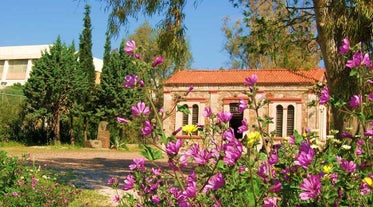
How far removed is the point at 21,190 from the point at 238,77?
83.5 feet

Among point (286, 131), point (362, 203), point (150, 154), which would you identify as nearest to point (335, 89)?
point (362, 203)

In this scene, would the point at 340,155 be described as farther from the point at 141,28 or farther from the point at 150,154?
the point at 141,28

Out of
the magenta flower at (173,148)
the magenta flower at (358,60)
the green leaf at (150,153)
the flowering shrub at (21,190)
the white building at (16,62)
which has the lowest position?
the flowering shrub at (21,190)

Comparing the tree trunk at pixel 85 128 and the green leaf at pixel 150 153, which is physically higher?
the tree trunk at pixel 85 128

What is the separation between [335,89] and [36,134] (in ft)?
77.6

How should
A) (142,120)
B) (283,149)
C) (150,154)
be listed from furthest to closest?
(283,149) < (142,120) < (150,154)

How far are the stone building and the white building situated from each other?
3209 centimetres

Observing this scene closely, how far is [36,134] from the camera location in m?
28.8

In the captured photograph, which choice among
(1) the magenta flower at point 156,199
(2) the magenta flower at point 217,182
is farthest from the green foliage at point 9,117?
(2) the magenta flower at point 217,182

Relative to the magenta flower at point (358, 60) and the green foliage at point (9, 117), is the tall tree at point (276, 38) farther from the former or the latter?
the green foliage at point (9, 117)

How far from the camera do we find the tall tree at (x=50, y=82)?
2694 centimetres

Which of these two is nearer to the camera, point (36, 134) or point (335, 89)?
point (335, 89)

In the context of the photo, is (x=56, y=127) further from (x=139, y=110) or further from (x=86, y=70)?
(x=139, y=110)

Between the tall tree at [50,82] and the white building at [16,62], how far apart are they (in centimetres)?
3277
